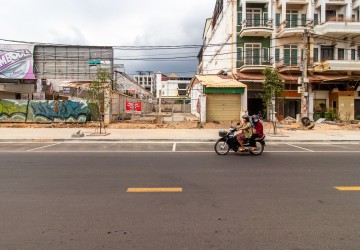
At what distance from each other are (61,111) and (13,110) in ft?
12.2

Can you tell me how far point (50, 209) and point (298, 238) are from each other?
12.2 ft

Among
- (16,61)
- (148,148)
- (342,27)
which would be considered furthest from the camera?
(16,61)

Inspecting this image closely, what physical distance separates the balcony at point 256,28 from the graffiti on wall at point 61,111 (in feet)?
50.2

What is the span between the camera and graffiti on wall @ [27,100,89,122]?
77.3 feet

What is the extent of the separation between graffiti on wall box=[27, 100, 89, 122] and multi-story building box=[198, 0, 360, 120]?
12.5 metres

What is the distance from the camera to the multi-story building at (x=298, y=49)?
91.1 feet

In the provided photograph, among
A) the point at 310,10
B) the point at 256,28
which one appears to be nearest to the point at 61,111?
the point at 256,28

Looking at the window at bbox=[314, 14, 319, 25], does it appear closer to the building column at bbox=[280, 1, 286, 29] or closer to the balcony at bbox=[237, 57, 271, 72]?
the building column at bbox=[280, 1, 286, 29]

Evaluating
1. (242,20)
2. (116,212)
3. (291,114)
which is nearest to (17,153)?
(116,212)

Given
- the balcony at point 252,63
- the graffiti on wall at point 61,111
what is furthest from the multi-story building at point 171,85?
the graffiti on wall at point 61,111

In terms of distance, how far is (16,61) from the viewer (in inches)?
1224

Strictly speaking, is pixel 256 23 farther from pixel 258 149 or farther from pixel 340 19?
pixel 258 149

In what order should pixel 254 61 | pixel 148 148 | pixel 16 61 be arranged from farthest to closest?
1. pixel 16 61
2. pixel 254 61
3. pixel 148 148

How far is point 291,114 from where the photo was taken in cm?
2980
